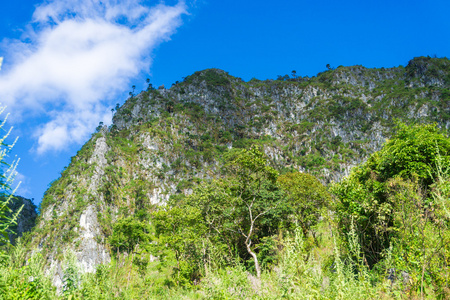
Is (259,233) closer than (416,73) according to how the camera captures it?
Yes

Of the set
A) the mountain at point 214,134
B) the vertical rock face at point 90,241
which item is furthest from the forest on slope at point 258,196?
the mountain at point 214,134

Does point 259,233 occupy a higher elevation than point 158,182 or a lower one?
lower

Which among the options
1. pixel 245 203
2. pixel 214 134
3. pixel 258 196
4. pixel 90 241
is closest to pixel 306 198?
pixel 258 196

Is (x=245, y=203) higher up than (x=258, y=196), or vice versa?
(x=258, y=196)

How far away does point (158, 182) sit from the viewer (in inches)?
3981

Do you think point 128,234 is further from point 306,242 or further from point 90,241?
point 90,241

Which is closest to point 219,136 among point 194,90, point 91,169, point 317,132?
point 194,90

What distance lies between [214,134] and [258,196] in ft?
374

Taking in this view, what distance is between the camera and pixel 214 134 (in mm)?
137750

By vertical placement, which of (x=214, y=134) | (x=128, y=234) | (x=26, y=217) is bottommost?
(x=128, y=234)

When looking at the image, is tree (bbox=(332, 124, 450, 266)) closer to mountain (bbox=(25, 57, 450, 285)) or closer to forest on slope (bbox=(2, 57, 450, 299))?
forest on slope (bbox=(2, 57, 450, 299))

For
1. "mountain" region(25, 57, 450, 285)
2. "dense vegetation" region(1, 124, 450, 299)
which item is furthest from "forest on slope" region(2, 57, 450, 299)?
"mountain" region(25, 57, 450, 285)

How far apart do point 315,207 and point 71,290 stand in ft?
92.9

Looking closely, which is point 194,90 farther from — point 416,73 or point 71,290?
point 71,290
